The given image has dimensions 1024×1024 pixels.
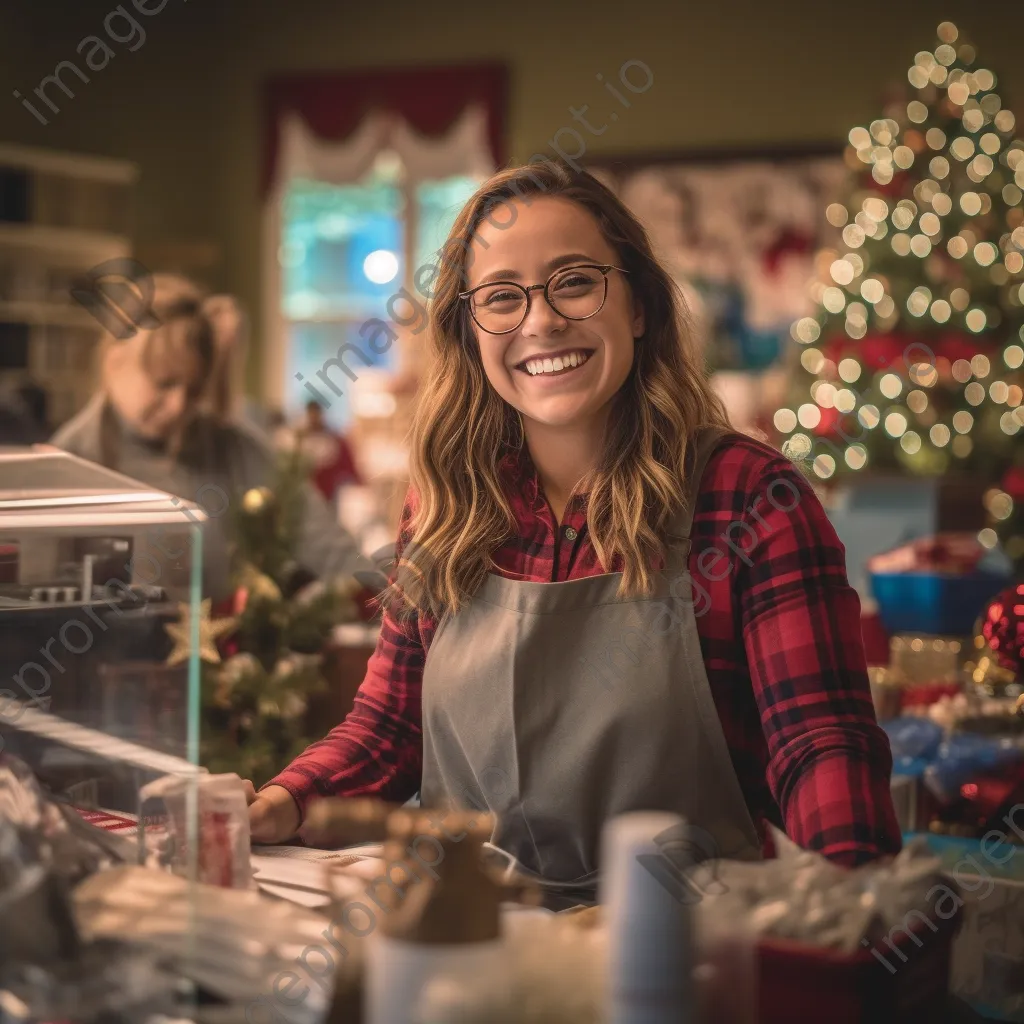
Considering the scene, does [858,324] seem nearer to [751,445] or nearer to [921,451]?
[921,451]

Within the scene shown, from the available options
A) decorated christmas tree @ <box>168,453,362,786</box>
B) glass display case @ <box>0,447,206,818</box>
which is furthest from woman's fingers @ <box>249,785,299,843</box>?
decorated christmas tree @ <box>168,453,362,786</box>

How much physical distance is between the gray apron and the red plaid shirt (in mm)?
34

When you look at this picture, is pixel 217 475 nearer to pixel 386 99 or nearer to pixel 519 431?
pixel 519 431

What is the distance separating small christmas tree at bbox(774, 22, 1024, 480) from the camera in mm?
5074

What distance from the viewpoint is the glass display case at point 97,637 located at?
3.66 feet

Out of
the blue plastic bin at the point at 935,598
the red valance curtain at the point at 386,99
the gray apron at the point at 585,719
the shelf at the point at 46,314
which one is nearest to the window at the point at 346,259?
the red valance curtain at the point at 386,99

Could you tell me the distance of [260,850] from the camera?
4.51 feet

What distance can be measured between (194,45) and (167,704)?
8.84 meters

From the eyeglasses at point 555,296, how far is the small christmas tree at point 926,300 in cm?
365

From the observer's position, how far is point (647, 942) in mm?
801

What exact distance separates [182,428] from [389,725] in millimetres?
1726

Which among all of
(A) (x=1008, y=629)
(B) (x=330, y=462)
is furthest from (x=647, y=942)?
(B) (x=330, y=462)

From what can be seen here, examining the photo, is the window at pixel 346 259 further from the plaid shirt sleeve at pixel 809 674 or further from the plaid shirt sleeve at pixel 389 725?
the plaid shirt sleeve at pixel 809 674

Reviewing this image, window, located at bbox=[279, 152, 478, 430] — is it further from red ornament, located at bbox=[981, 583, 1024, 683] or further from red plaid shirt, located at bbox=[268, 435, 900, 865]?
red plaid shirt, located at bbox=[268, 435, 900, 865]
